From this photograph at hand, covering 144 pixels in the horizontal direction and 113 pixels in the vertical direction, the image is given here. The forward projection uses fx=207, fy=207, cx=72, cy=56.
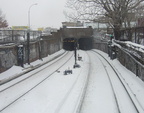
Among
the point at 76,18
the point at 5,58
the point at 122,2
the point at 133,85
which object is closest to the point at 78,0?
the point at 76,18

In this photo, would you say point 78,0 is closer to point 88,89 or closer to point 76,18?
point 76,18

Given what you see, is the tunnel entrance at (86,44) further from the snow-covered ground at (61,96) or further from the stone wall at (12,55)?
the snow-covered ground at (61,96)

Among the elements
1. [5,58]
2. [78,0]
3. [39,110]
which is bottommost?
[39,110]

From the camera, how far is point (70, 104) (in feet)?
25.4

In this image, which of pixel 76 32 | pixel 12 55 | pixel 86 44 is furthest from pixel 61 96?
pixel 86 44

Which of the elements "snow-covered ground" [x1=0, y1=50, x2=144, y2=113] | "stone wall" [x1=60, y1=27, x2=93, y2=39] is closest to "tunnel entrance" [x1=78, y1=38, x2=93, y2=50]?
"stone wall" [x1=60, y1=27, x2=93, y2=39]

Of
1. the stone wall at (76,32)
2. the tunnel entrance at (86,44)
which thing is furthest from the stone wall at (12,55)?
the tunnel entrance at (86,44)

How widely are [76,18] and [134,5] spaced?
642cm

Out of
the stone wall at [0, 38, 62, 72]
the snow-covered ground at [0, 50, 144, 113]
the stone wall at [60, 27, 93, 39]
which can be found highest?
the stone wall at [60, 27, 93, 39]

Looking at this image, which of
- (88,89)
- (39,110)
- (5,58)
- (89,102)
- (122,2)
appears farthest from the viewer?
(122,2)

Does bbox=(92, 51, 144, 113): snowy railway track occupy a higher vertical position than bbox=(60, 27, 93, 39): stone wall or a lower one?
lower

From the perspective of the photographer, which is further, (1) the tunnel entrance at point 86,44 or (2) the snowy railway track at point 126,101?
(1) the tunnel entrance at point 86,44

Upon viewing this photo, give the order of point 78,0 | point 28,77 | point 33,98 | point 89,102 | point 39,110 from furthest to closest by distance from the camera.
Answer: point 78,0 < point 28,77 < point 33,98 < point 89,102 < point 39,110

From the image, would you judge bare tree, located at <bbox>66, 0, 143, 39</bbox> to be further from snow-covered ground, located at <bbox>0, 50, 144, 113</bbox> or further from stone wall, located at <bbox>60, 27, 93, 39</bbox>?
stone wall, located at <bbox>60, 27, 93, 39</bbox>
